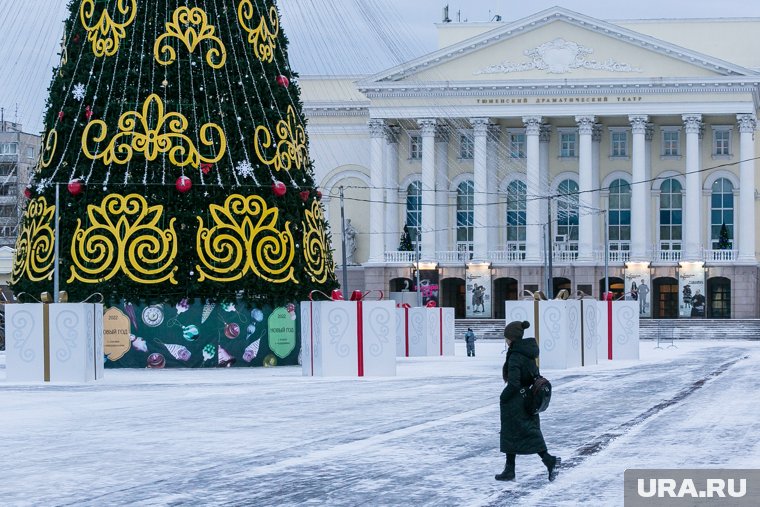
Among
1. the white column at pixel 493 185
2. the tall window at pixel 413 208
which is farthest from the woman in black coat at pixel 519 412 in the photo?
the tall window at pixel 413 208

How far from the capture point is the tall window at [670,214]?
88.3 metres

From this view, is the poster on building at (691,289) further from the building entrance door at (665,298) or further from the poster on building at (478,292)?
the poster on building at (478,292)

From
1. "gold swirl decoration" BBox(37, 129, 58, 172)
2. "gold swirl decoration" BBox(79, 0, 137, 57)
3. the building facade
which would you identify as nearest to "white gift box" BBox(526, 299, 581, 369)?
"gold swirl decoration" BBox(79, 0, 137, 57)

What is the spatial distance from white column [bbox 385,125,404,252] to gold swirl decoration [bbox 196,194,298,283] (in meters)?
53.3

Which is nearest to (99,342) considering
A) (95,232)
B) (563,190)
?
(95,232)

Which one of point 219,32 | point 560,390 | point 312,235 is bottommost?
point 560,390

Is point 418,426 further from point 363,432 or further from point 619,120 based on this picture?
point 619,120

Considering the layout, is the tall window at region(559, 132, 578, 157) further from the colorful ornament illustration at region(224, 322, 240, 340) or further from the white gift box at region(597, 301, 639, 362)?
the colorful ornament illustration at region(224, 322, 240, 340)

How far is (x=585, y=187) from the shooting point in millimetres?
86375

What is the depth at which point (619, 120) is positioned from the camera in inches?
3469

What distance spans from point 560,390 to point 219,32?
12789 millimetres

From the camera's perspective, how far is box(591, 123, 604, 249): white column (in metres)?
87.9

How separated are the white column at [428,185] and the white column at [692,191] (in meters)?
14.8

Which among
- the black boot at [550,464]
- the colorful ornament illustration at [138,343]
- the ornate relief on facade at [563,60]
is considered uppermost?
the ornate relief on facade at [563,60]
